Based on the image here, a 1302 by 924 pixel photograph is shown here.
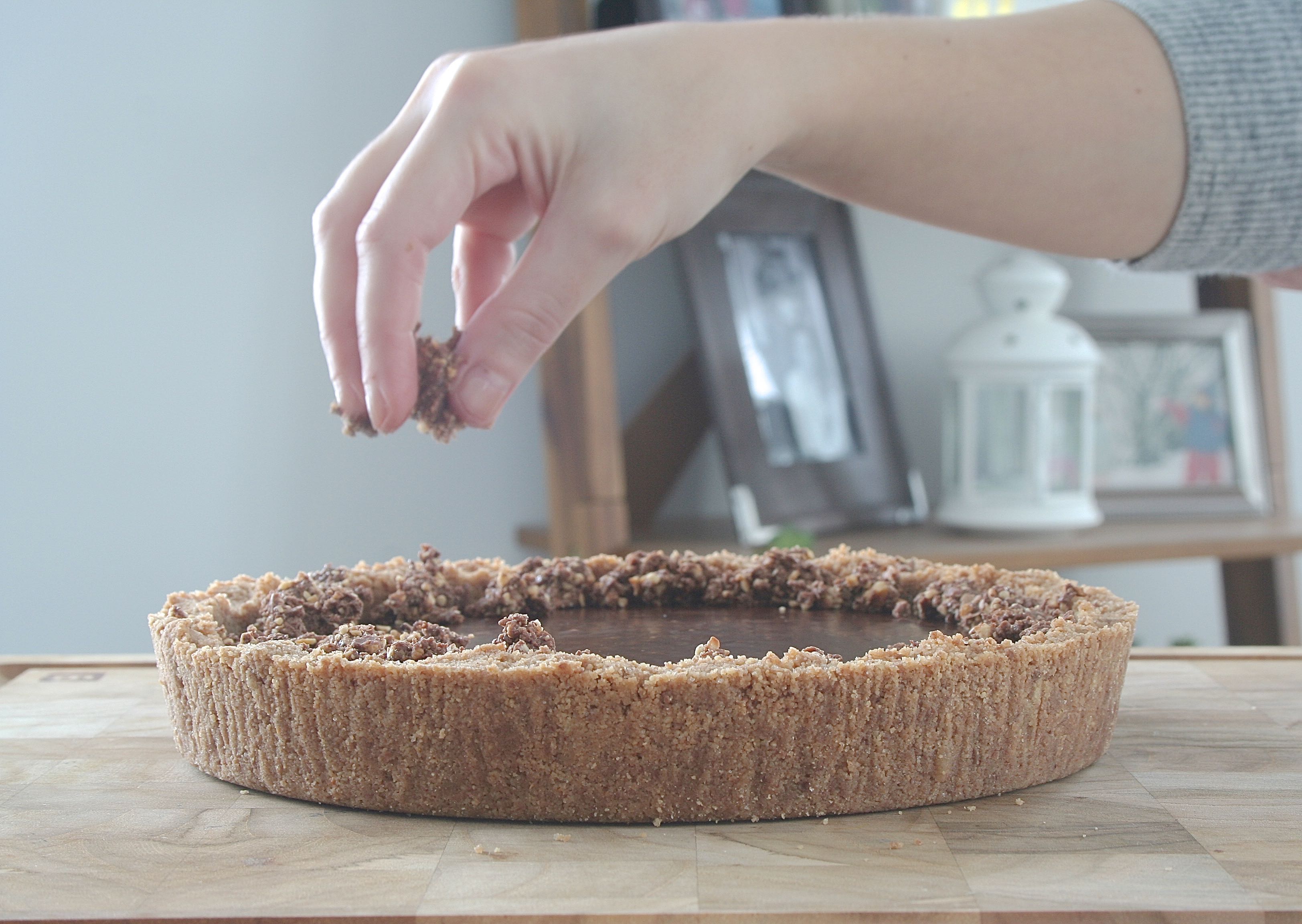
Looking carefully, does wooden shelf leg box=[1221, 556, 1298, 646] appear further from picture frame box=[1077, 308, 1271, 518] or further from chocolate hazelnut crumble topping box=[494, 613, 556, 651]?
chocolate hazelnut crumble topping box=[494, 613, 556, 651]

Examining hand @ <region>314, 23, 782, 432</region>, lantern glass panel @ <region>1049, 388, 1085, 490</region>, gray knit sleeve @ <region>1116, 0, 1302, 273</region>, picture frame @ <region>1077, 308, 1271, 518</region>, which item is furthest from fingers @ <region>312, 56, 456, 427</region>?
picture frame @ <region>1077, 308, 1271, 518</region>

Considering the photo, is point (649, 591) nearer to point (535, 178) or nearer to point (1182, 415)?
point (535, 178)

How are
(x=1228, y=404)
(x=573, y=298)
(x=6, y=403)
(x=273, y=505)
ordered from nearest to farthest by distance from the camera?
(x=573, y=298)
(x=6, y=403)
(x=273, y=505)
(x=1228, y=404)

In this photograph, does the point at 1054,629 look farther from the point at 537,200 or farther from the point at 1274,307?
the point at 1274,307

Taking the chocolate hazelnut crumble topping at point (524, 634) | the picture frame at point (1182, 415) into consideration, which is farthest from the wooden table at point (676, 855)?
the picture frame at point (1182, 415)

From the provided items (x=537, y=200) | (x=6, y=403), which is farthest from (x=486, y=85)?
(x=6, y=403)

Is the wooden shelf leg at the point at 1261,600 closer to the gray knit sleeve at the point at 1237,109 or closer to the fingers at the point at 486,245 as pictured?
the gray knit sleeve at the point at 1237,109
